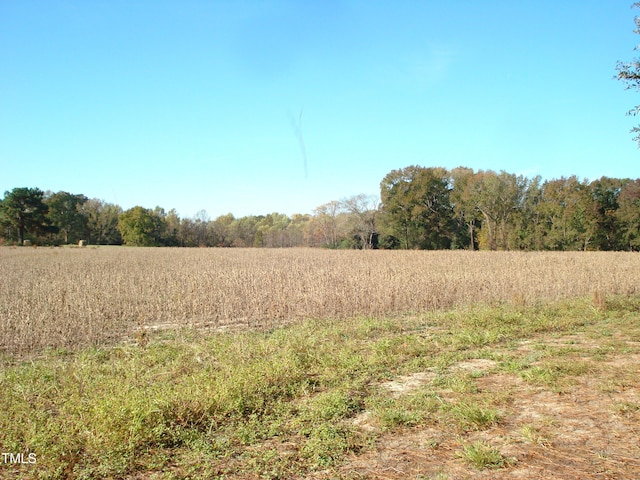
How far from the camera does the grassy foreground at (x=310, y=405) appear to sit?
328 cm

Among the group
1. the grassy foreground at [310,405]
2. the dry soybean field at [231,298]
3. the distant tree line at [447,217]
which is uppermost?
the distant tree line at [447,217]

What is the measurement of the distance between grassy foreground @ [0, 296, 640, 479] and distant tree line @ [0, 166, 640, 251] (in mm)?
42618

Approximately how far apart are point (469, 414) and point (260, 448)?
6.22ft

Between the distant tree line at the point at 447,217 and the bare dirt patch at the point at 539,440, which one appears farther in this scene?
the distant tree line at the point at 447,217

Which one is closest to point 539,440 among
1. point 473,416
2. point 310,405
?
point 473,416

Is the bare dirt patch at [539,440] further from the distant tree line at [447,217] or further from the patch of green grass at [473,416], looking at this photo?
the distant tree line at [447,217]

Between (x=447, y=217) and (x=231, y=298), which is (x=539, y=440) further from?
(x=447, y=217)

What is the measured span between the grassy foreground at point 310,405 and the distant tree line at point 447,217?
4262 centimetres

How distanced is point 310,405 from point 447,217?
53.4m

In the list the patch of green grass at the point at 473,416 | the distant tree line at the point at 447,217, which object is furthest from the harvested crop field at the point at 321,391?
the distant tree line at the point at 447,217

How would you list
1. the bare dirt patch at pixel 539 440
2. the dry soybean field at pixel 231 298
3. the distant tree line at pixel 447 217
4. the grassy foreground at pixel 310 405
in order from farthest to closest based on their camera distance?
the distant tree line at pixel 447 217, the dry soybean field at pixel 231 298, the grassy foreground at pixel 310 405, the bare dirt patch at pixel 539 440

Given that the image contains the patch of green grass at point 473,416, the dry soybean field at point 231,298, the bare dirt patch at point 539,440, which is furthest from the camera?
the dry soybean field at point 231,298

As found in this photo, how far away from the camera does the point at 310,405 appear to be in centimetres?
438

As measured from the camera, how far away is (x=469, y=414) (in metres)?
3.86
